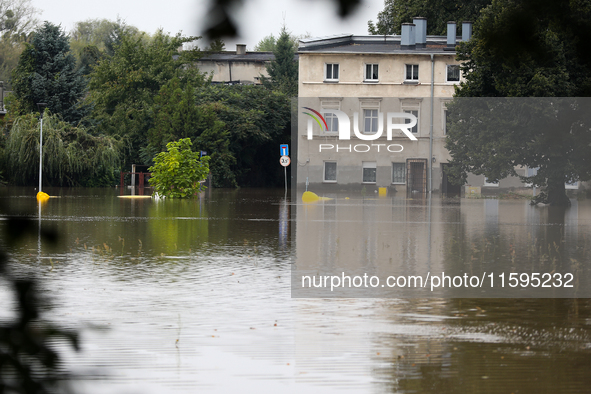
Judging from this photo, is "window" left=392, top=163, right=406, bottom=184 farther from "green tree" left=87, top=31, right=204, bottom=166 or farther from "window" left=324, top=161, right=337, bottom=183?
"green tree" left=87, top=31, right=204, bottom=166

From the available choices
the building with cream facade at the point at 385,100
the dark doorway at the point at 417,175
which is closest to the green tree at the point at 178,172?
the building with cream facade at the point at 385,100

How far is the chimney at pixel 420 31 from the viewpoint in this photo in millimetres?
52562

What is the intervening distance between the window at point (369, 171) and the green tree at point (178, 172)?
51.2 ft

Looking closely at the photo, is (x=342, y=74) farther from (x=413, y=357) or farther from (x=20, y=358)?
(x=20, y=358)

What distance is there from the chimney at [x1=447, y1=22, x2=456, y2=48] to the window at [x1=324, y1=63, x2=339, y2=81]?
7577mm

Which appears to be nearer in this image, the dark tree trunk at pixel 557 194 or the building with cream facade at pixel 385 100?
the dark tree trunk at pixel 557 194

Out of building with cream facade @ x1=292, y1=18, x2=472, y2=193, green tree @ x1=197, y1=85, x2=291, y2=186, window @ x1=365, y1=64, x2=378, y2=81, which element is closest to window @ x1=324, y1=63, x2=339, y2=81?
building with cream facade @ x1=292, y1=18, x2=472, y2=193

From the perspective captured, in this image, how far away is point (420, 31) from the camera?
53.3 m

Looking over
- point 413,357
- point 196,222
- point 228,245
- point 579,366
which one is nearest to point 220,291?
point 413,357

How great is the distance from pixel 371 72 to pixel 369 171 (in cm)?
680

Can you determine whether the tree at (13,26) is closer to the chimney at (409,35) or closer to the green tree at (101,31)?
the green tree at (101,31)

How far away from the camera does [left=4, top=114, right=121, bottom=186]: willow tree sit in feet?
163

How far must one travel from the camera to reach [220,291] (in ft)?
35.6

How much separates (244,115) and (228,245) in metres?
42.1
